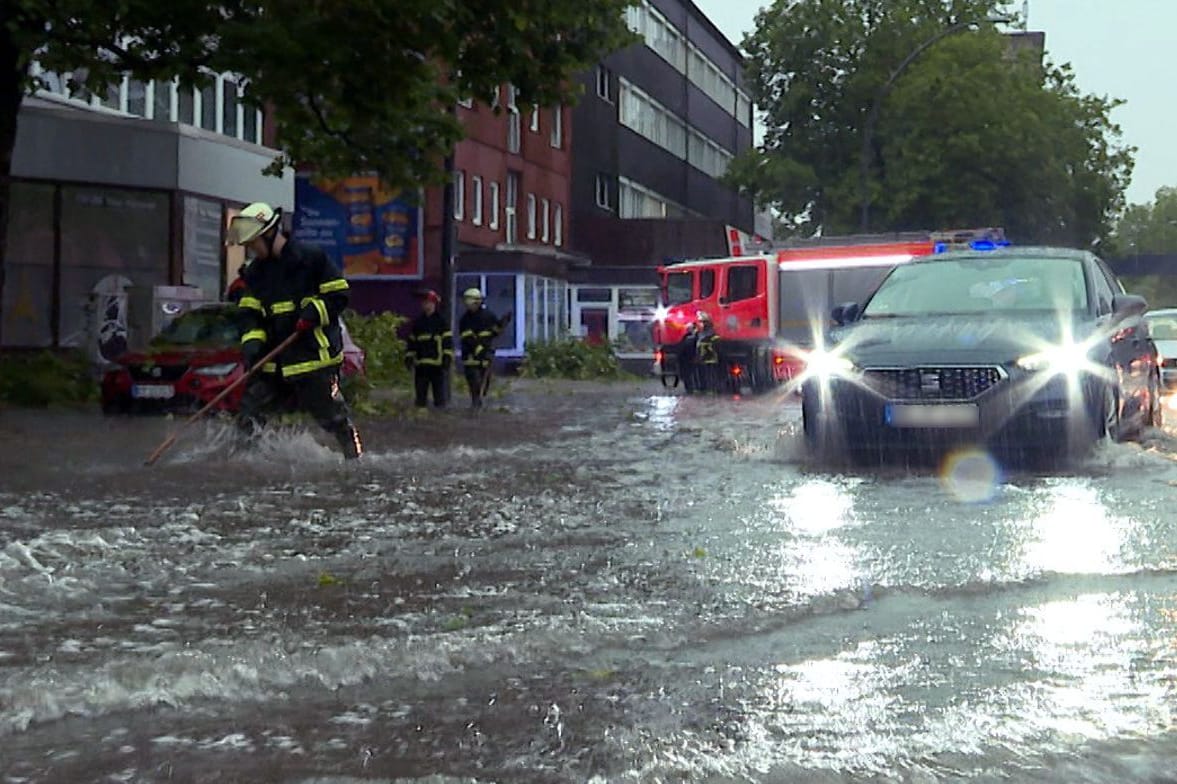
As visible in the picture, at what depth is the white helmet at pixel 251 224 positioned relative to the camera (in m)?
12.6

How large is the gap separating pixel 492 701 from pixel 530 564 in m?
2.95

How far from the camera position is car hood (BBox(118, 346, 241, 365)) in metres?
21.3

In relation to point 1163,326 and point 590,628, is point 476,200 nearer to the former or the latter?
point 1163,326

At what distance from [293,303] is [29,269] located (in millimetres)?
18074

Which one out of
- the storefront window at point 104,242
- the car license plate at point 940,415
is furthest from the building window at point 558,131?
the car license plate at point 940,415

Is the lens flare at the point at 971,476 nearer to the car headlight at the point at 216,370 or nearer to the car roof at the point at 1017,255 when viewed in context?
the car roof at the point at 1017,255

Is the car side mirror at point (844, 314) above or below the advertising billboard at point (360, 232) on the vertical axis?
below

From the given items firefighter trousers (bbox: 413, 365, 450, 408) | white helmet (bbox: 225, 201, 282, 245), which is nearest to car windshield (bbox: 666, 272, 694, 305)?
firefighter trousers (bbox: 413, 365, 450, 408)

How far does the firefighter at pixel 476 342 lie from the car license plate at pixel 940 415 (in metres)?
12.9

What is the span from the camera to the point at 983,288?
47.4ft

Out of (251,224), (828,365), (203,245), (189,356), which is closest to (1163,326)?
(203,245)

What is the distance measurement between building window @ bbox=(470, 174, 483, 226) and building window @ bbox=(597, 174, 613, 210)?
1280cm

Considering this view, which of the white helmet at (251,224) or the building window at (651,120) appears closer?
the white helmet at (251,224)

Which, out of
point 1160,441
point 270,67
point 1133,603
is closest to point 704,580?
point 1133,603
